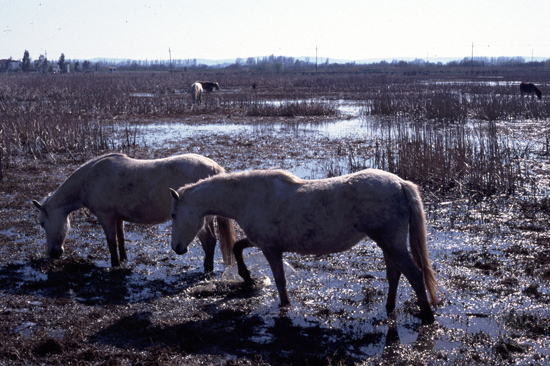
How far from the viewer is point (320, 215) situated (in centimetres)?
493

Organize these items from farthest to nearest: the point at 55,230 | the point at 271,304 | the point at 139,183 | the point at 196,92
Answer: the point at 196,92
the point at 55,230
the point at 139,183
the point at 271,304

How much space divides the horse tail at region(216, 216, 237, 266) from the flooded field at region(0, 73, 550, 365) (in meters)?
0.19

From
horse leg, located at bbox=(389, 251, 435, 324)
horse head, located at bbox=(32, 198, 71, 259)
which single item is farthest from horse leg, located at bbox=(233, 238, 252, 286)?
horse head, located at bbox=(32, 198, 71, 259)

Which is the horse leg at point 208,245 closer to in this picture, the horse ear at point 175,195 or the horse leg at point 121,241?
the horse ear at point 175,195

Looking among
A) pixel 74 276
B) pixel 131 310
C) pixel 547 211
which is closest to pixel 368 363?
pixel 131 310

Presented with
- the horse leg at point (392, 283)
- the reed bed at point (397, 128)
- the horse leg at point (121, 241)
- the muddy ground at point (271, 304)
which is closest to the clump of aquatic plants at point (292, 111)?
the reed bed at point (397, 128)

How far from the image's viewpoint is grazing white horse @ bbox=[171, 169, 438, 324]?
473cm

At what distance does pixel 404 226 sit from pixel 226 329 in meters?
1.97

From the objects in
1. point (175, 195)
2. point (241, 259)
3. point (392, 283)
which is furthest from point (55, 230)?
point (392, 283)

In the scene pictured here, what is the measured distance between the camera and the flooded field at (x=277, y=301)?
14.2 ft

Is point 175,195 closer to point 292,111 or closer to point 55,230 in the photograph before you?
point 55,230

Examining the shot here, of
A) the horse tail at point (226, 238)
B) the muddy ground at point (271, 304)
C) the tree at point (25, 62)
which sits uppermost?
the tree at point (25, 62)

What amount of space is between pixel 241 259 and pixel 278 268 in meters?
0.75

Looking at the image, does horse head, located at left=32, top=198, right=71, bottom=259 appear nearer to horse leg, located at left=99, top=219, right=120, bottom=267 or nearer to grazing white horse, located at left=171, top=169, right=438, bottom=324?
horse leg, located at left=99, top=219, right=120, bottom=267
